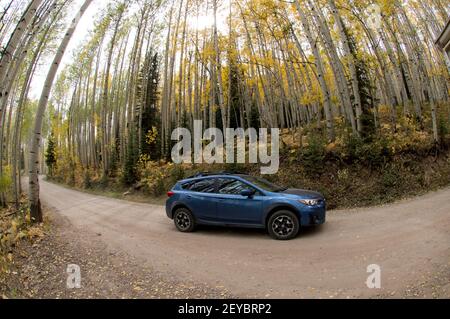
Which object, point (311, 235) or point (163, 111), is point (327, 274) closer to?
point (311, 235)

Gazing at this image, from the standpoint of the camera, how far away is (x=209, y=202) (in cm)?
697

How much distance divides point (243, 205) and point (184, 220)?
1.83 m

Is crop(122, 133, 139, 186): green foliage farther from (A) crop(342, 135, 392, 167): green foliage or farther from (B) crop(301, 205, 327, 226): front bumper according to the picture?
(B) crop(301, 205, 327, 226): front bumper

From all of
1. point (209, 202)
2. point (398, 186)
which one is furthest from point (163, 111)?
point (398, 186)

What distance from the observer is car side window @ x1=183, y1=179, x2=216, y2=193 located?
7.18m

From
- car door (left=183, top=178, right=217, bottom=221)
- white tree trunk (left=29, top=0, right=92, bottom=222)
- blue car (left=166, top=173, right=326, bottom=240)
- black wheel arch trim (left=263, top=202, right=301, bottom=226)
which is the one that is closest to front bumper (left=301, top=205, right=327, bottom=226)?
blue car (left=166, top=173, right=326, bottom=240)

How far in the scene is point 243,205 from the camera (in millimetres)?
6547

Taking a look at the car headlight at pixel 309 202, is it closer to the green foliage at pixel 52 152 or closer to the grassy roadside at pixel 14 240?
the grassy roadside at pixel 14 240

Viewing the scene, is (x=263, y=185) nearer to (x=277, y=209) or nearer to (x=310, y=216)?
(x=277, y=209)

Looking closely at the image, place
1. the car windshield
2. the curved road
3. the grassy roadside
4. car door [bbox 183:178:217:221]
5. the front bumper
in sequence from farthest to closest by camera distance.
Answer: car door [bbox 183:178:217:221]
the car windshield
the front bumper
the grassy roadside
the curved road

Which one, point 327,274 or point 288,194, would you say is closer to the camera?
point 327,274

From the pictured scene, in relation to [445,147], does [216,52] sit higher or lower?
higher

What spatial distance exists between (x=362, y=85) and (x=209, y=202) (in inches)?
358
